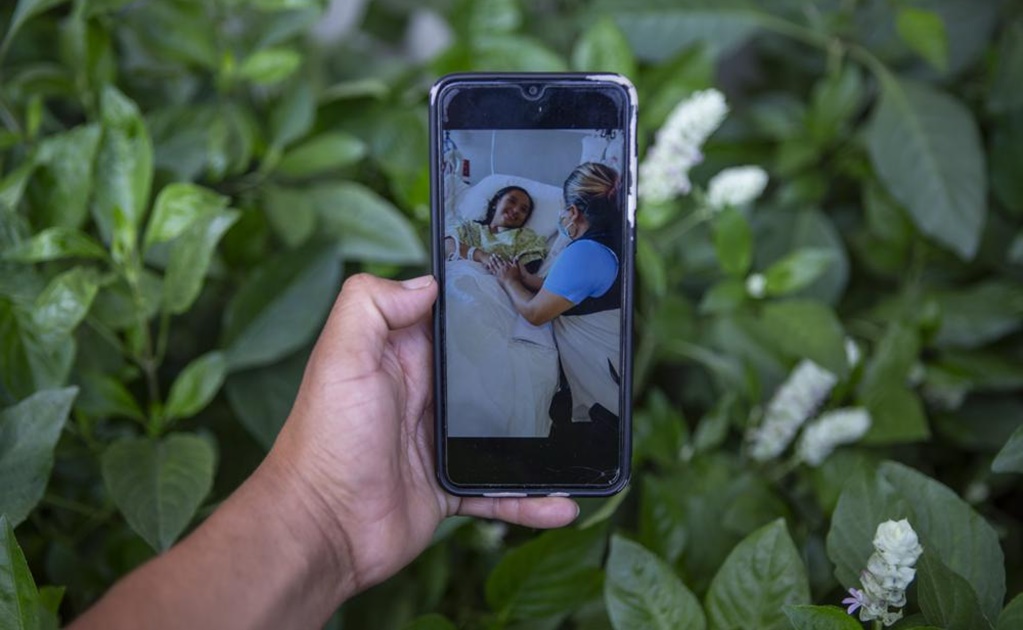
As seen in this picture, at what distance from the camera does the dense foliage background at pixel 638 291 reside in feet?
1.69

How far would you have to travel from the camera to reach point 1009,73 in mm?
786

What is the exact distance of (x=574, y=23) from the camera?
93 cm

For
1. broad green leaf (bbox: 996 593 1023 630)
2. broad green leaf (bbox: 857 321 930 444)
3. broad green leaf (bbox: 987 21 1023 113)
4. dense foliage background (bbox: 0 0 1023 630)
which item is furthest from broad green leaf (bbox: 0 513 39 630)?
broad green leaf (bbox: 987 21 1023 113)

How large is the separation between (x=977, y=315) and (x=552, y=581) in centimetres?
43

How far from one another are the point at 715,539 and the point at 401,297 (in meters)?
0.30

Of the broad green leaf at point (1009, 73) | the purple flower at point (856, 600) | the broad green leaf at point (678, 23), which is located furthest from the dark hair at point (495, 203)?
A: the broad green leaf at point (1009, 73)

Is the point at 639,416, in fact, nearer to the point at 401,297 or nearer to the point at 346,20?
the point at 401,297

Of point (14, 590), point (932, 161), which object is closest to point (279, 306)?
point (14, 590)

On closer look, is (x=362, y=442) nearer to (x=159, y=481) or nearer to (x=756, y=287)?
(x=159, y=481)

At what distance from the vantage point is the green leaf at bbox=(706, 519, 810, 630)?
490mm

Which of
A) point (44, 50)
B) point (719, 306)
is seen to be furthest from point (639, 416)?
point (44, 50)

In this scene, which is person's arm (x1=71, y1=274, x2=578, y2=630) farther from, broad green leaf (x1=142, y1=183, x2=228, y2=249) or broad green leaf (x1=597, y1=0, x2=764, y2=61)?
broad green leaf (x1=597, y1=0, x2=764, y2=61)

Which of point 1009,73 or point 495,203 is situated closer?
point 495,203

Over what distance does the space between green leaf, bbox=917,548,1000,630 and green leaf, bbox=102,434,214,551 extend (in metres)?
0.38
